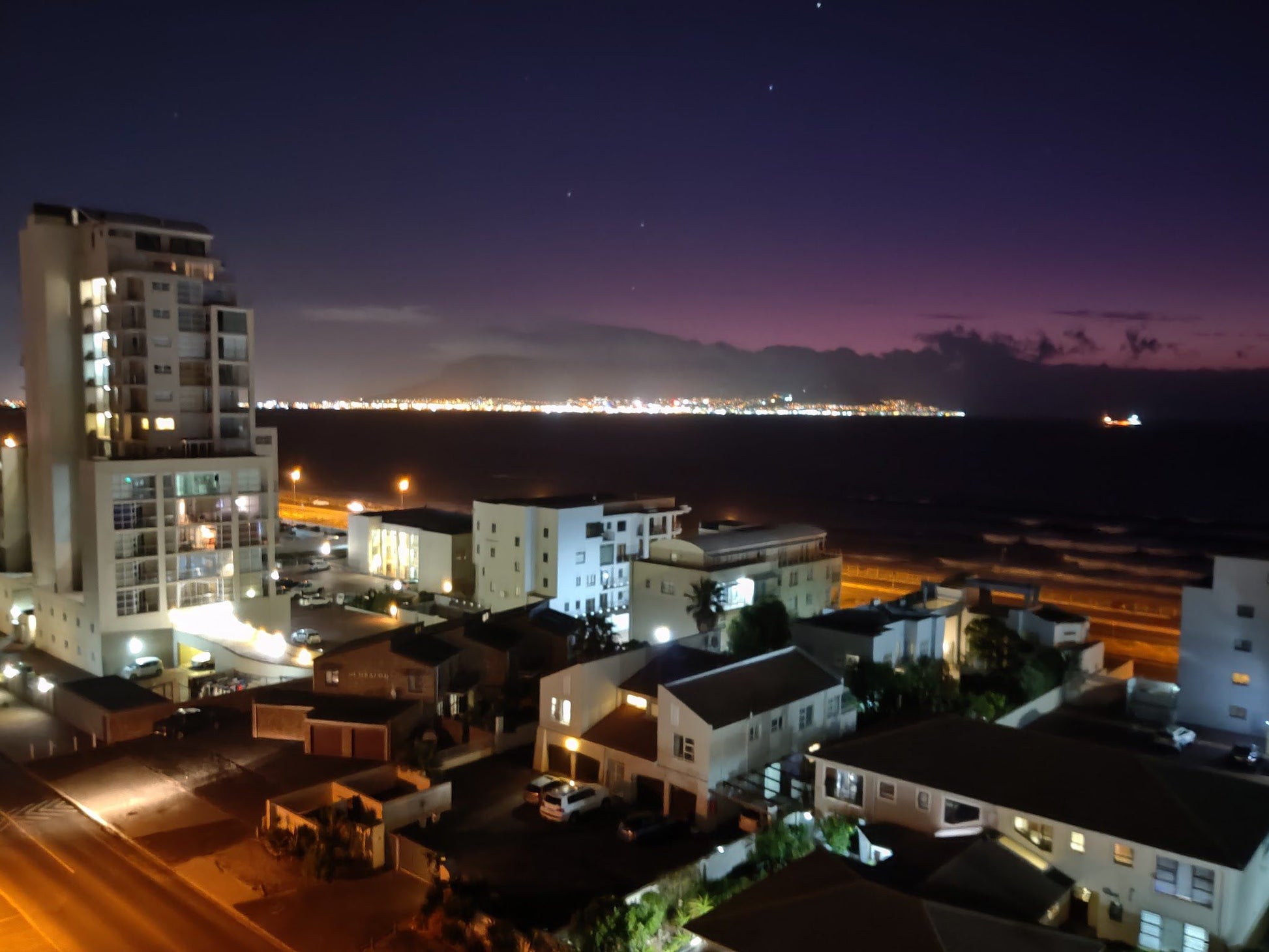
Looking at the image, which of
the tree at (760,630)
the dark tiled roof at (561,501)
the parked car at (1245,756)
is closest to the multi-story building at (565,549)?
the dark tiled roof at (561,501)

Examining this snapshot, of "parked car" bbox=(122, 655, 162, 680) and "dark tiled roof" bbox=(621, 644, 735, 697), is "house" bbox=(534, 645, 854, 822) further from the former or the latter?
"parked car" bbox=(122, 655, 162, 680)

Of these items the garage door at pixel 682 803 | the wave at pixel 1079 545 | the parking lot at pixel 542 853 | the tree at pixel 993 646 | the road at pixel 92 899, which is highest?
the tree at pixel 993 646

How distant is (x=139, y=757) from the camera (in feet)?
75.8

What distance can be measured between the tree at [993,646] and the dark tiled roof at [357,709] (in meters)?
17.4

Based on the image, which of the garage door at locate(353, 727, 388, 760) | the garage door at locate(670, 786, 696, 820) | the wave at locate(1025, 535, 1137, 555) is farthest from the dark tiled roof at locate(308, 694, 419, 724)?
the wave at locate(1025, 535, 1137, 555)

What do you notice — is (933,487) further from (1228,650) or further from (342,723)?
(342,723)

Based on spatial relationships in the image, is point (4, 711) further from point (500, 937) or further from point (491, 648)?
point (500, 937)

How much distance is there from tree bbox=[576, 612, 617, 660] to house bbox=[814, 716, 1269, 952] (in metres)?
9.58

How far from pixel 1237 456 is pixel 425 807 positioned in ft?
574

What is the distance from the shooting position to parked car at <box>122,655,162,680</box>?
30984 millimetres

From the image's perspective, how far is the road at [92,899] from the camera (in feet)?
49.0

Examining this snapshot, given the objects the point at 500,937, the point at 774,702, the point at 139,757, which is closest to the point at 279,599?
the point at 139,757

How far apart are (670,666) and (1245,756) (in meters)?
14.9

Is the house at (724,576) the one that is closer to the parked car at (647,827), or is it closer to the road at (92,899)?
the parked car at (647,827)
